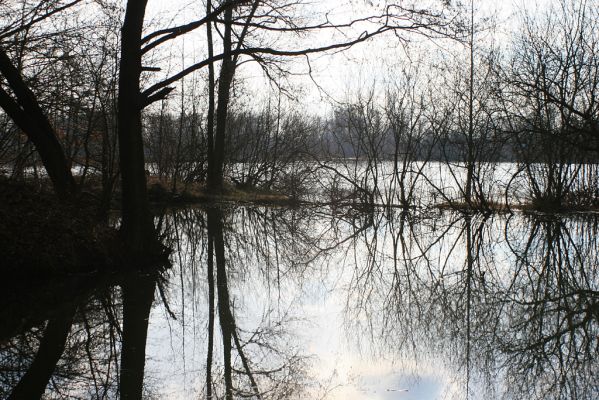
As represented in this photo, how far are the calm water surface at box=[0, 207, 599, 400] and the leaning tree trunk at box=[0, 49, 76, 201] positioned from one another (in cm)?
221

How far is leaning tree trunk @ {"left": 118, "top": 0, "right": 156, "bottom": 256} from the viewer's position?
10422 millimetres

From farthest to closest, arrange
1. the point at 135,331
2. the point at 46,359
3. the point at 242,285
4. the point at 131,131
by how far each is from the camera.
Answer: the point at 131,131, the point at 242,285, the point at 135,331, the point at 46,359

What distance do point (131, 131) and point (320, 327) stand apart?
16.1 feet

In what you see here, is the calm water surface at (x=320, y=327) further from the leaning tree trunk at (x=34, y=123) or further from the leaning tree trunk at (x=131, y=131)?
the leaning tree trunk at (x=34, y=123)

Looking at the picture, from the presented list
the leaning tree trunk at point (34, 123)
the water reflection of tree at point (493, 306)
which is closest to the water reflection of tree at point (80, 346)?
the leaning tree trunk at point (34, 123)

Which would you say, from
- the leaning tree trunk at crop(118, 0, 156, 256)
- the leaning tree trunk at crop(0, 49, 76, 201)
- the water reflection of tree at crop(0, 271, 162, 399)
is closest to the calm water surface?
the water reflection of tree at crop(0, 271, 162, 399)

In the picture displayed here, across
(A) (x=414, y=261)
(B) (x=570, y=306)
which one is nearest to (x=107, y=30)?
(A) (x=414, y=261)

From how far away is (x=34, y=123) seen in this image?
10.7 meters

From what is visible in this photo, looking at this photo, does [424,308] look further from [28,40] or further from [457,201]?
[457,201]

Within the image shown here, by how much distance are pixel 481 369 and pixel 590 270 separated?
20.1ft

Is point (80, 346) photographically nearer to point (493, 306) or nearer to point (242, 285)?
point (242, 285)

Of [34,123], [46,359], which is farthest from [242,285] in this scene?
[34,123]

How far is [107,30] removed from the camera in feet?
44.8

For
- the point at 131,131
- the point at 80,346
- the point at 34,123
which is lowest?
the point at 80,346
